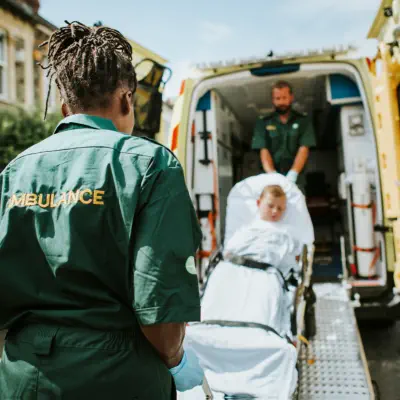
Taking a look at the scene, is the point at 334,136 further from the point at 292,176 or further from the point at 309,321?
the point at 309,321

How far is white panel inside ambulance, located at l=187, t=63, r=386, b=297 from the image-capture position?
163 inches

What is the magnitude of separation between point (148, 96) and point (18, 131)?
7.34 metres

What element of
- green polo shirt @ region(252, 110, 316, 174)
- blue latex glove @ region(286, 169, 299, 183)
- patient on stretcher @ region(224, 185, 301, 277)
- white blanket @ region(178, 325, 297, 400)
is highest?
green polo shirt @ region(252, 110, 316, 174)

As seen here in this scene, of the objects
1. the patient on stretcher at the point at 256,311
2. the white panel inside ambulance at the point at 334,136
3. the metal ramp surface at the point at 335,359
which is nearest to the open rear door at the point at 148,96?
the white panel inside ambulance at the point at 334,136

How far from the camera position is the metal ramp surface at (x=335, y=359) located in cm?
285

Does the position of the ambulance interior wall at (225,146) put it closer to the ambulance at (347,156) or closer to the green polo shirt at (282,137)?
the ambulance at (347,156)

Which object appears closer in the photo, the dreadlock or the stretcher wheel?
the dreadlock

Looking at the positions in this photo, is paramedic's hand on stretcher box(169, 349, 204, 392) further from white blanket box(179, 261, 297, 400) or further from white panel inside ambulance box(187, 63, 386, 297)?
white panel inside ambulance box(187, 63, 386, 297)

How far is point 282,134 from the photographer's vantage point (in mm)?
5199

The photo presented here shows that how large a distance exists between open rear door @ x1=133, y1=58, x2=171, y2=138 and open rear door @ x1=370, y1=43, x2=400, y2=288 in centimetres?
188

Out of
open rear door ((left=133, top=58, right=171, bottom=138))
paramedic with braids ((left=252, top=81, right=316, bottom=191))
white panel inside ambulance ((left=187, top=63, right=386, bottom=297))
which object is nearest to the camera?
white panel inside ambulance ((left=187, top=63, right=386, bottom=297))

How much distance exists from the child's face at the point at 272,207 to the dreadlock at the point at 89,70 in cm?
267

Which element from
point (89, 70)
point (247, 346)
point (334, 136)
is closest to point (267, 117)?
point (334, 136)

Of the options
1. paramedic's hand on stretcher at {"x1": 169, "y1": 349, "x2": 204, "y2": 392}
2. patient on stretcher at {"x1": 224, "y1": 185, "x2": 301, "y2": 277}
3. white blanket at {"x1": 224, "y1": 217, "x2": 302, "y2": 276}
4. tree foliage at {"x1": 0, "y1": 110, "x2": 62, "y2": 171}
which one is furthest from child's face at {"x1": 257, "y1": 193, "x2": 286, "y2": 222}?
tree foliage at {"x1": 0, "y1": 110, "x2": 62, "y2": 171}
